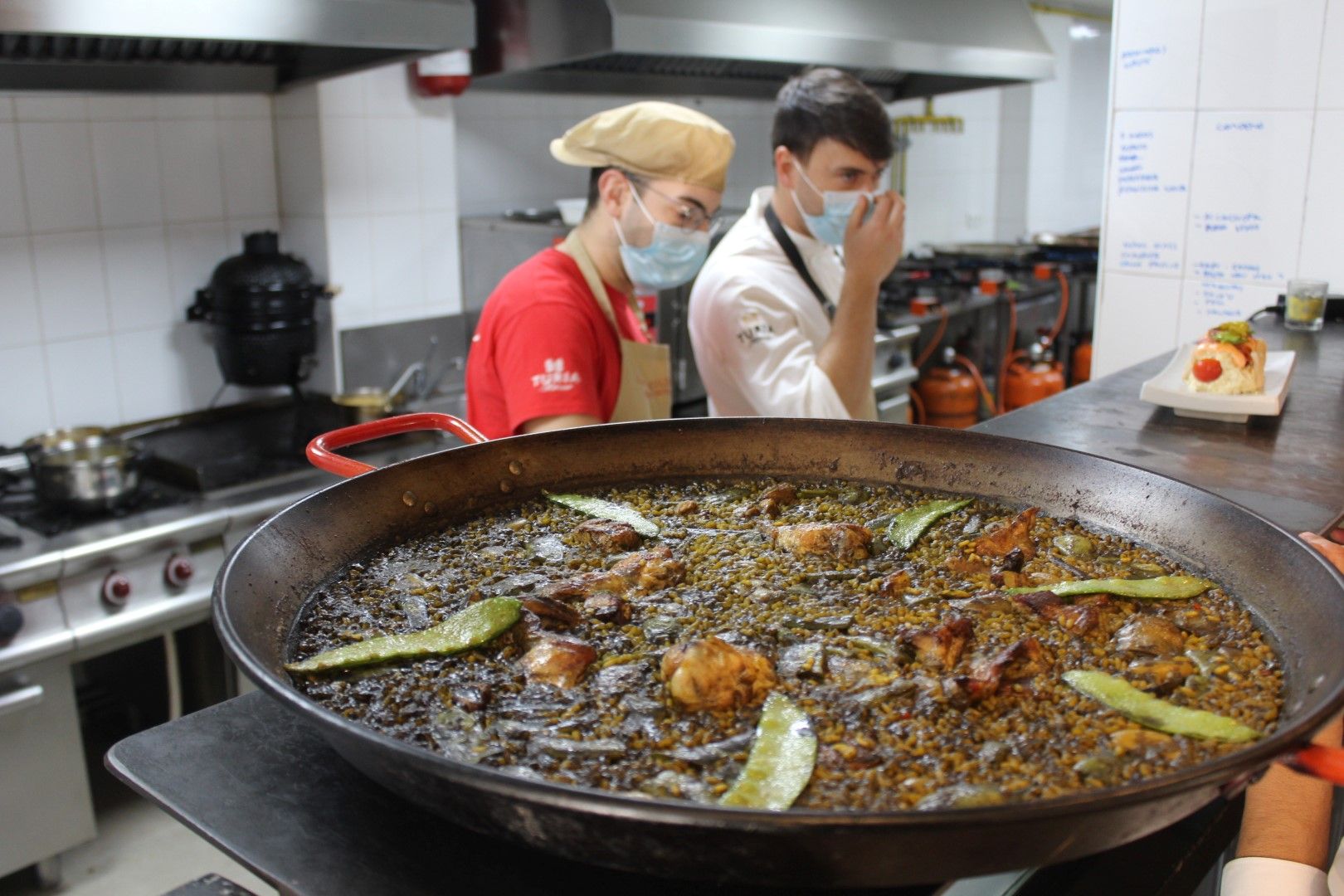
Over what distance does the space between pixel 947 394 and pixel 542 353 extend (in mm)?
3212

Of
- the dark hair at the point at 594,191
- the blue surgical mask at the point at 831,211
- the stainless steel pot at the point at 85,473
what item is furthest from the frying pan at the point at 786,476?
the stainless steel pot at the point at 85,473

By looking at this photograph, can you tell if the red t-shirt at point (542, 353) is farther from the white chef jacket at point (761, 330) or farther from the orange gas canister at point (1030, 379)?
the orange gas canister at point (1030, 379)

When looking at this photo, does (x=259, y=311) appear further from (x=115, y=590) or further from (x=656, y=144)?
(x=656, y=144)

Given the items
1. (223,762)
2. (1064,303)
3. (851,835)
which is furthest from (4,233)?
(1064,303)

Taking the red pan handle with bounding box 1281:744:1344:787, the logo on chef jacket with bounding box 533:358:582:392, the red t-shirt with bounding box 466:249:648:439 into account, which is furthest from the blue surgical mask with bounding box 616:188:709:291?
the red pan handle with bounding box 1281:744:1344:787

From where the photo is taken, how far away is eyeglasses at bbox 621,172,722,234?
235cm

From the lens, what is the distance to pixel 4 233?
2920 mm

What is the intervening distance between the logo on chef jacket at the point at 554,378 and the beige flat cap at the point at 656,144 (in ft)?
1.63

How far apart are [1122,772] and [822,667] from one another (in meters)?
0.25

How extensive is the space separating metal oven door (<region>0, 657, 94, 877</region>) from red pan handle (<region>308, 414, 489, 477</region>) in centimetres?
163

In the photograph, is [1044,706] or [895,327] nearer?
[1044,706]

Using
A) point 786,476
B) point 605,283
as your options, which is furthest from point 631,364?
point 786,476

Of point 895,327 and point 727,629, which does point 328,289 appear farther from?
point 727,629

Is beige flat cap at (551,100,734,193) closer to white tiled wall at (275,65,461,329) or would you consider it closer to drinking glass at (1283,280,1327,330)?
white tiled wall at (275,65,461,329)
